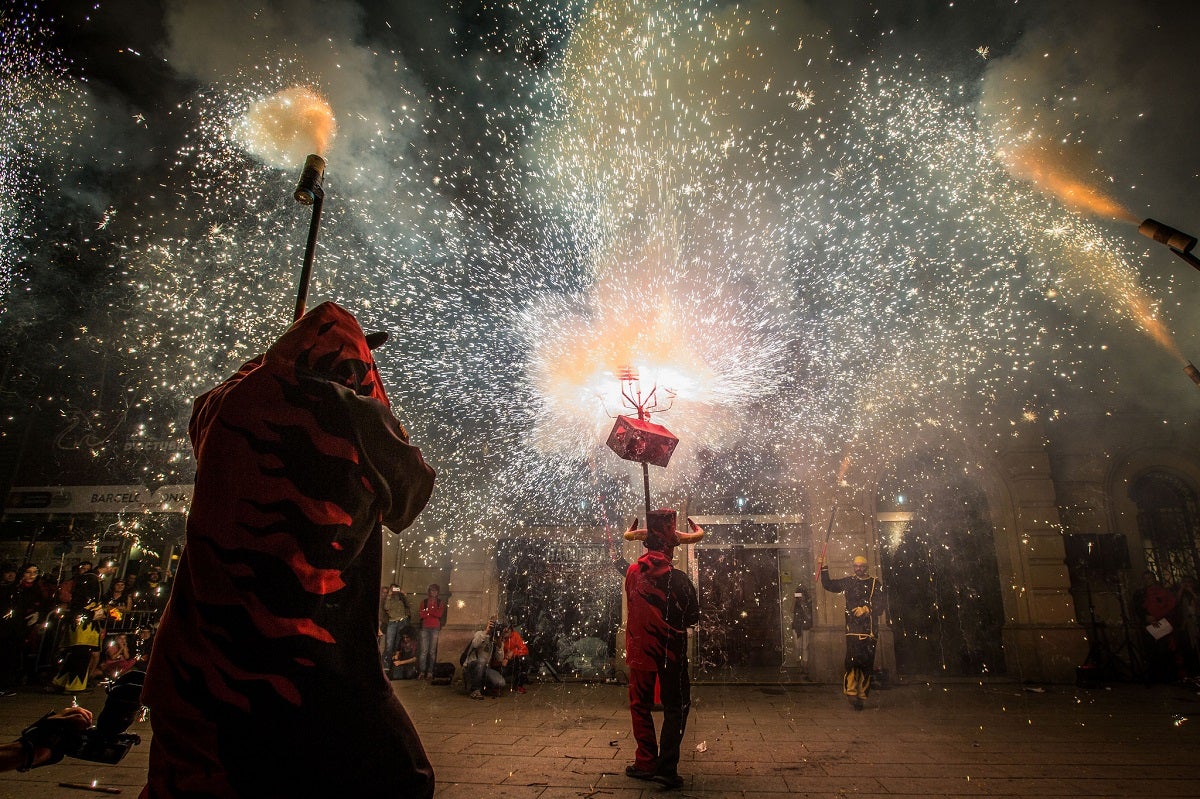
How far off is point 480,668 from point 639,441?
242 inches

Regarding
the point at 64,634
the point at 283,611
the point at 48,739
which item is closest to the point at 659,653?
the point at 48,739

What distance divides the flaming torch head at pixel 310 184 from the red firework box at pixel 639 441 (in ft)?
13.8

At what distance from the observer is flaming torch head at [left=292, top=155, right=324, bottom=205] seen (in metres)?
2.43

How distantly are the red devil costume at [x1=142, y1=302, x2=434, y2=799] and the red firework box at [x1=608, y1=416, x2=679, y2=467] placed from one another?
4809mm

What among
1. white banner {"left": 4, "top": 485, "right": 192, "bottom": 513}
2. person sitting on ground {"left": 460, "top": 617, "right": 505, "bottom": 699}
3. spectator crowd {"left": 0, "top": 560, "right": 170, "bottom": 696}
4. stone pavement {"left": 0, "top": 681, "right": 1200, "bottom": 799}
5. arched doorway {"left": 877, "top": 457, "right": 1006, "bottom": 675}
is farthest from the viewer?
white banner {"left": 4, "top": 485, "right": 192, "bottom": 513}

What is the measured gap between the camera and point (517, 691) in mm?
10359

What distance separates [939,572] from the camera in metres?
12.3

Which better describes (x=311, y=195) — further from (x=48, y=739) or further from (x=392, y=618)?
(x=392, y=618)

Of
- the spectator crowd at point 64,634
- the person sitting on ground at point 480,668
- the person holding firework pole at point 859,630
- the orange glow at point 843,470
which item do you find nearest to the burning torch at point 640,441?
the person holding firework pole at point 859,630

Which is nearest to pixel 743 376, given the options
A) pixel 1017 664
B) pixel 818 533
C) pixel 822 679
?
pixel 818 533

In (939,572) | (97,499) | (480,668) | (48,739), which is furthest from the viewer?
(97,499)

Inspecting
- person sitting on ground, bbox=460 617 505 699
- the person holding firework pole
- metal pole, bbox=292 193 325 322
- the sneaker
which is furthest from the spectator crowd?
the person holding firework pole

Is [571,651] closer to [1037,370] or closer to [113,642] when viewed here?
[113,642]

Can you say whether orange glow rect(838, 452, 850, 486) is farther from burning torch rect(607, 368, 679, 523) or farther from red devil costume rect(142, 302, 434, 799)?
red devil costume rect(142, 302, 434, 799)
